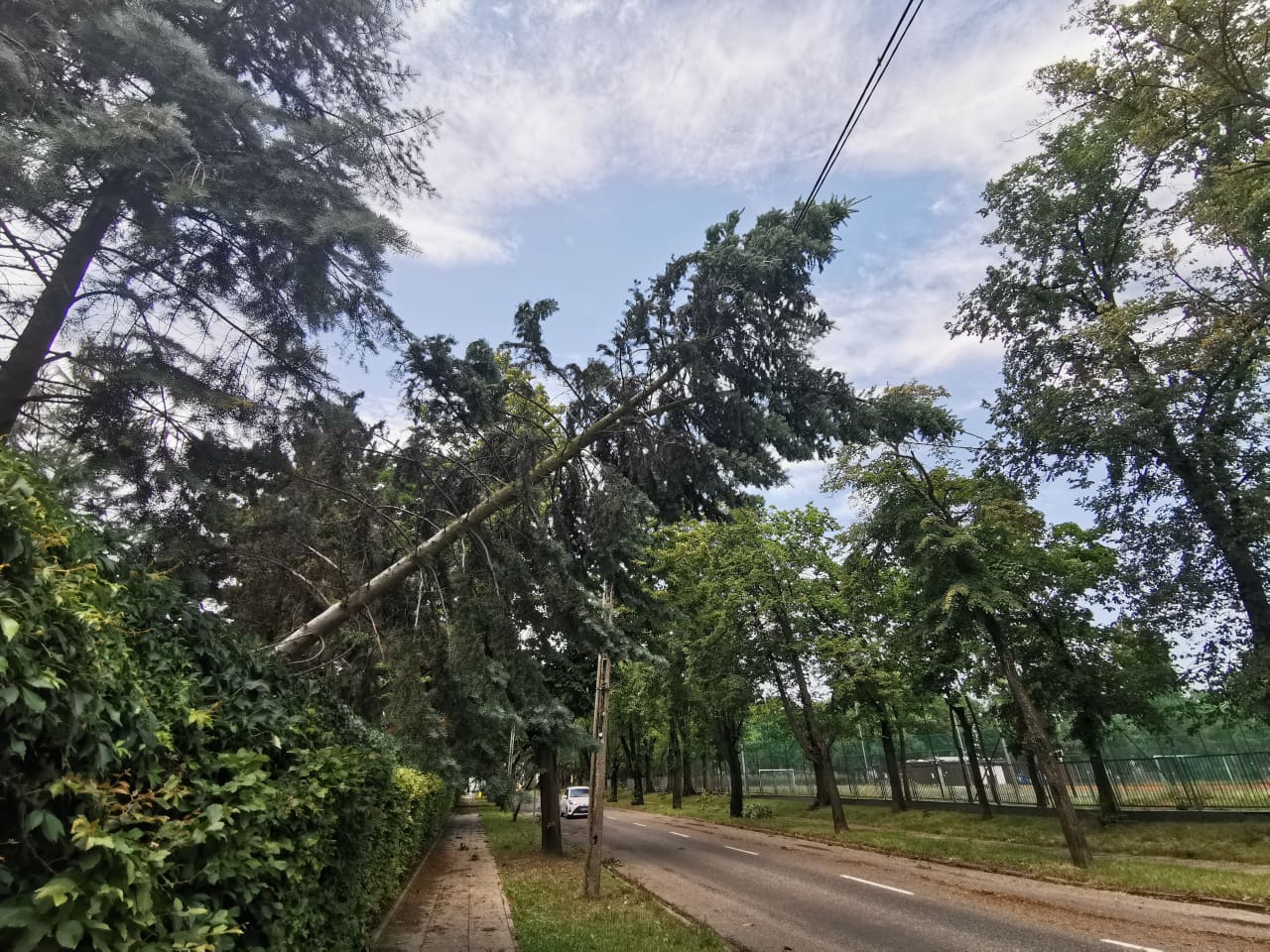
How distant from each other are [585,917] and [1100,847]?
13.0 metres

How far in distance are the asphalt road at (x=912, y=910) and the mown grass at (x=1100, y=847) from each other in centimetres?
72

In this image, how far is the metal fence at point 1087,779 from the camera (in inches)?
567

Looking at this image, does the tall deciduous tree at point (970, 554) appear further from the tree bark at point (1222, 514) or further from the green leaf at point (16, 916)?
the green leaf at point (16, 916)

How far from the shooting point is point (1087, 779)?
18.2m

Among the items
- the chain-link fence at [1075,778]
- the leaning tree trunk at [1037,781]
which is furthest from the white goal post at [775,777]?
the leaning tree trunk at [1037,781]

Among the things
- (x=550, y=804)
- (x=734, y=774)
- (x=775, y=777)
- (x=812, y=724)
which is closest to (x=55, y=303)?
(x=550, y=804)

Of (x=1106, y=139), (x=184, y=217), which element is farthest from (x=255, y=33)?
(x=1106, y=139)

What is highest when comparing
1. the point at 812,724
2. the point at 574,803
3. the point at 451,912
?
the point at 812,724

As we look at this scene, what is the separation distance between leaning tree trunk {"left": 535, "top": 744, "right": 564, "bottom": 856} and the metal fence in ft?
39.2

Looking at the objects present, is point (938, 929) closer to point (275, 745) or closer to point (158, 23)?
point (275, 745)

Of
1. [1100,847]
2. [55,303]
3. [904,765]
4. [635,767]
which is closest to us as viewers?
[55,303]

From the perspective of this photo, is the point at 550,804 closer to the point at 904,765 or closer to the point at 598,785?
the point at 598,785

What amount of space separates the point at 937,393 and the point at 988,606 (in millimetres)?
5106

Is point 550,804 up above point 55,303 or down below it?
below
